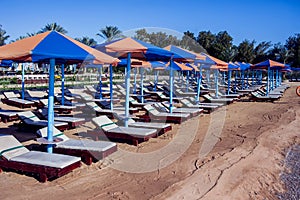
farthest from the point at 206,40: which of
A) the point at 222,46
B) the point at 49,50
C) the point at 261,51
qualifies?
the point at 49,50

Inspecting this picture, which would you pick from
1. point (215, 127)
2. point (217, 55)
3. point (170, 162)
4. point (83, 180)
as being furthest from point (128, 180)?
point (217, 55)

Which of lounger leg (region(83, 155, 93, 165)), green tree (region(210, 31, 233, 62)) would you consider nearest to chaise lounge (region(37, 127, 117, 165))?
lounger leg (region(83, 155, 93, 165))

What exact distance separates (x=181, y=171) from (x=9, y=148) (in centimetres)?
298

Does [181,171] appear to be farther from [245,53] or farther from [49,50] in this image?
[245,53]

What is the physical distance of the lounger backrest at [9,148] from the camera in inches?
209

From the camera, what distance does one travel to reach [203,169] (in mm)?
5473

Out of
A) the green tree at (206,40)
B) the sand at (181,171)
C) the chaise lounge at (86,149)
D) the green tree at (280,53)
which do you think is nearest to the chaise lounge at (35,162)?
the sand at (181,171)

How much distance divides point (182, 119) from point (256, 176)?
463cm

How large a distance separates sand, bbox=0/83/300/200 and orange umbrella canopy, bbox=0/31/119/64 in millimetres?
1926

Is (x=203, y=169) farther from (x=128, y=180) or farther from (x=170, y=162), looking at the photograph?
(x=128, y=180)

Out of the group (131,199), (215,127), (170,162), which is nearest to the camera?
(131,199)

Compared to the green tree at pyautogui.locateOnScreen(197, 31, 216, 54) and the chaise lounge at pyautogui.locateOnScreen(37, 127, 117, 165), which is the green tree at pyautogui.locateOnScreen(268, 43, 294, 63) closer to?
the green tree at pyautogui.locateOnScreen(197, 31, 216, 54)

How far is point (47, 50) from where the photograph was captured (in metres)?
4.89

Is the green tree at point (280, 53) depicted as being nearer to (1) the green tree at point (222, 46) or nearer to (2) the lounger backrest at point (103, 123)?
(1) the green tree at point (222, 46)
